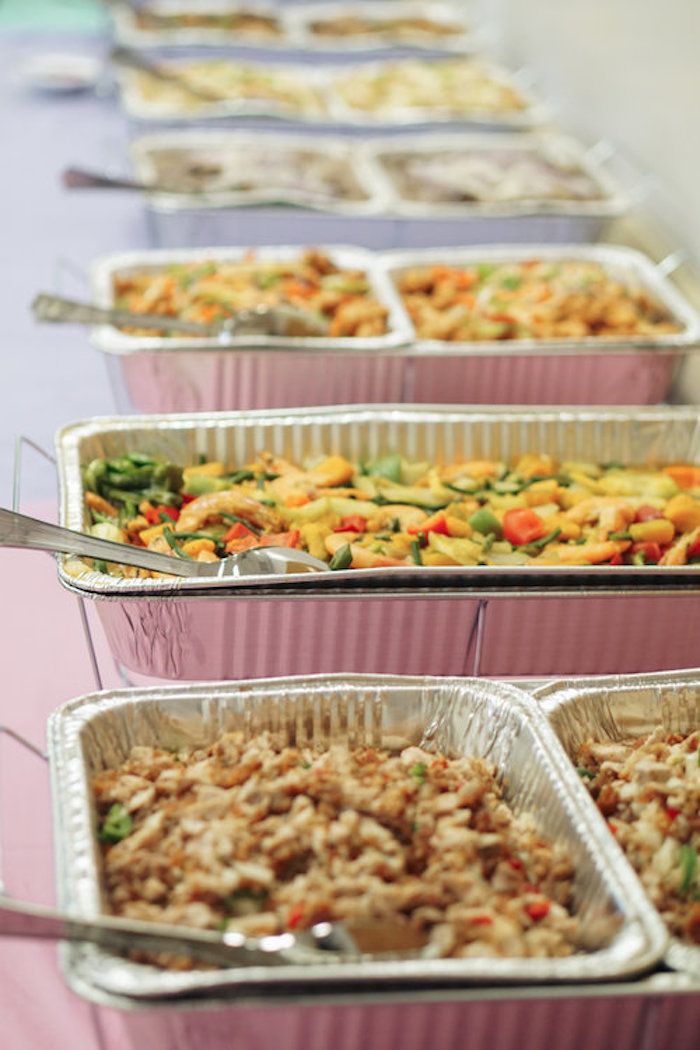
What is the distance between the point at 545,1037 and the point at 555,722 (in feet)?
1.30

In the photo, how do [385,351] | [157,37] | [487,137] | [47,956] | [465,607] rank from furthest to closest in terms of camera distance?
[157,37] < [487,137] < [385,351] < [465,607] < [47,956]

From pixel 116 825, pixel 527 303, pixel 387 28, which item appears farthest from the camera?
pixel 387 28

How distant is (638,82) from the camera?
127 inches

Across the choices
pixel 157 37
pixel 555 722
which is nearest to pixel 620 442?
pixel 555 722

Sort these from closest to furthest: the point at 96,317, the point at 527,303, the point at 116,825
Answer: the point at 116,825
the point at 96,317
the point at 527,303

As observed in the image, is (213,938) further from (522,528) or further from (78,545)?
(522,528)

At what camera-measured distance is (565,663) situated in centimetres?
173

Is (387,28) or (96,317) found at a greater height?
(387,28)

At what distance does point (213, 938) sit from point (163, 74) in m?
3.62

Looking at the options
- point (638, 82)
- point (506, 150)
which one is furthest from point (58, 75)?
point (638, 82)

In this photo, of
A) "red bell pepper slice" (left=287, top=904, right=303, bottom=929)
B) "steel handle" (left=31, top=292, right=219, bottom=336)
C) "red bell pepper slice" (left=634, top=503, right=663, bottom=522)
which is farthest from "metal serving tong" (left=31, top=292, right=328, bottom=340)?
"red bell pepper slice" (left=287, top=904, right=303, bottom=929)

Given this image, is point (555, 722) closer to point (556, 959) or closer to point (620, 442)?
point (556, 959)

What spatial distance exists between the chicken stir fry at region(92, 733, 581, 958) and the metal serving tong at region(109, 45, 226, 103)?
9.90 feet

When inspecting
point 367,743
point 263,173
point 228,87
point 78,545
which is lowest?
point 367,743
